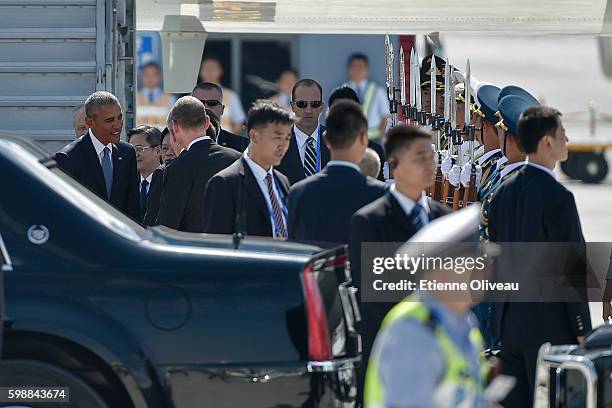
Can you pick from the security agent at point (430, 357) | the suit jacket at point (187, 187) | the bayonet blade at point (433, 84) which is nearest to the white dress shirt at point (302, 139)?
the suit jacket at point (187, 187)

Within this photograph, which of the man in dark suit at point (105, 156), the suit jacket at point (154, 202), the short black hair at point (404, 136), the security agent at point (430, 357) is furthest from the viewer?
the man in dark suit at point (105, 156)

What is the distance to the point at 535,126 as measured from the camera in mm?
6742

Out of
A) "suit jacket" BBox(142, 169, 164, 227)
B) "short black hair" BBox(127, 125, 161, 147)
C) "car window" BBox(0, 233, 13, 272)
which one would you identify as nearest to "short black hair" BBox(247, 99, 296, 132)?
"suit jacket" BBox(142, 169, 164, 227)

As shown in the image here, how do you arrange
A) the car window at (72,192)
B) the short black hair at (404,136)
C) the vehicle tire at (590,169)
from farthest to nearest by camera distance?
the vehicle tire at (590,169)
the short black hair at (404,136)
the car window at (72,192)

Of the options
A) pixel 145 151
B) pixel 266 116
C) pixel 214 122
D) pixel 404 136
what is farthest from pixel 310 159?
pixel 404 136

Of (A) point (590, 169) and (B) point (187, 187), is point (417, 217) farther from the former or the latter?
(A) point (590, 169)

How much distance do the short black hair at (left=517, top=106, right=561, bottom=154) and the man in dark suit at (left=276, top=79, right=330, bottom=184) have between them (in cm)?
265

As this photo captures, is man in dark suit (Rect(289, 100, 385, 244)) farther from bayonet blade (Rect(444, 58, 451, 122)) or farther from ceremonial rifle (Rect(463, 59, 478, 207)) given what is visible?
bayonet blade (Rect(444, 58, 451, 122))

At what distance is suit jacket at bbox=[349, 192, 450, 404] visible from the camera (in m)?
6.14

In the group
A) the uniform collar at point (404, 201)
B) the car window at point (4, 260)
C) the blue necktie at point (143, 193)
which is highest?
the blue necktie at point (143, 193)

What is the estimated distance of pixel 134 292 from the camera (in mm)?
5766

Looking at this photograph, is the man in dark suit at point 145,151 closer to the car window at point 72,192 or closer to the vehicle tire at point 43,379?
the car window at point 72,192

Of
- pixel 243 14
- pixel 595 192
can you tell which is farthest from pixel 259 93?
pixel 243 14

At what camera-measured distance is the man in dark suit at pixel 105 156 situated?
346 inches
